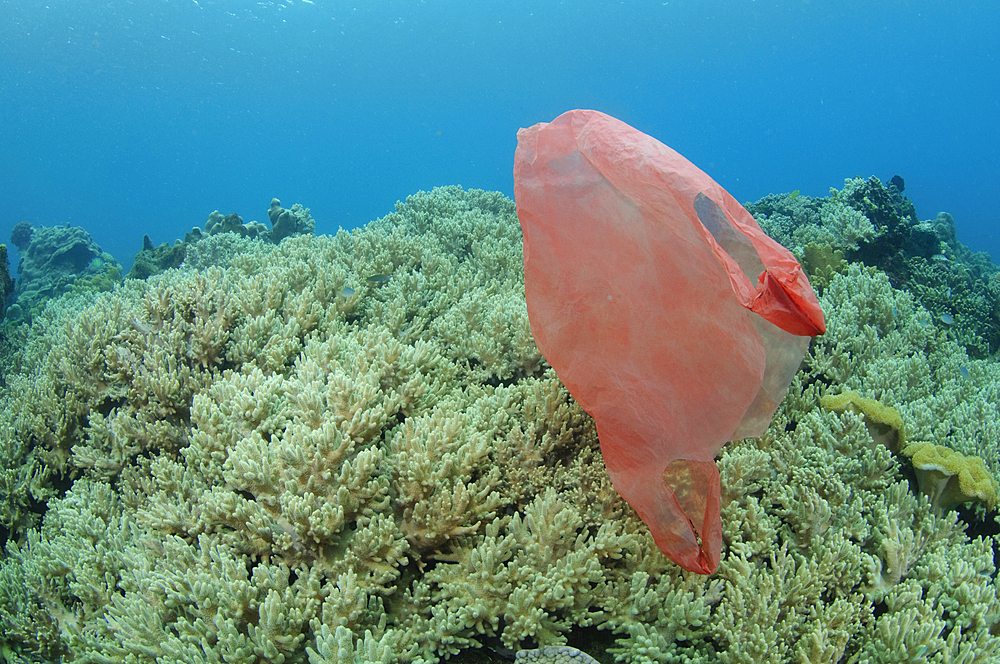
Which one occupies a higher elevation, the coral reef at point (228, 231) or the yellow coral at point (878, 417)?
the coral reef at point (228, 231)

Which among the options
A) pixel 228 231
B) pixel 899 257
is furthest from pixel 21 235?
pixel 899 257

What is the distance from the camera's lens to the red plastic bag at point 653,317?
1.63 meters

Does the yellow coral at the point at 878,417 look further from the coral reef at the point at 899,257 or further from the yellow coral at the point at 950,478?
the coral reef at the point at 899,257

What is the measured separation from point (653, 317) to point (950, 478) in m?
2.54

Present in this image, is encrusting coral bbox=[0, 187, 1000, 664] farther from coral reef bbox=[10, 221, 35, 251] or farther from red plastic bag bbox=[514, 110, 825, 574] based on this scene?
coral reef bbox=[10, 221, 35, 251]

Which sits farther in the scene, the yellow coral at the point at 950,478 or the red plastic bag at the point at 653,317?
the yellow coral at the point at 950,478

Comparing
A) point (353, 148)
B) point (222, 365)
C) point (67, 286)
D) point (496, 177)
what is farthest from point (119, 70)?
point (222, 365)

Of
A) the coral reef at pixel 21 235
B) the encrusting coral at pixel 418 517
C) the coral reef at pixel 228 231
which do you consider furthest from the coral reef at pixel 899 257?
the coral reef at pixel 21 235

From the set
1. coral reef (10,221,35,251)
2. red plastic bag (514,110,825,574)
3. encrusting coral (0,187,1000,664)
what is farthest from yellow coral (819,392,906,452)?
coral reef (10,221,35,251)

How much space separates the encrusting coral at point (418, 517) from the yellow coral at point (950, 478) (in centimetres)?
13

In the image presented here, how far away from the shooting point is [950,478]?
274 cm

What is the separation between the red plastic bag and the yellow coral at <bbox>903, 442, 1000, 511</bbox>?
1.94 m

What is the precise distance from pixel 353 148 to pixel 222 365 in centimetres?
17558

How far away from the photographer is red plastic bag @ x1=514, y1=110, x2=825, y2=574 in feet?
5.33
